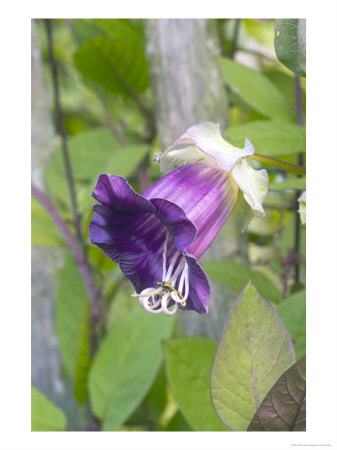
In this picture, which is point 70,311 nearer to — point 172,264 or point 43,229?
point 43,229

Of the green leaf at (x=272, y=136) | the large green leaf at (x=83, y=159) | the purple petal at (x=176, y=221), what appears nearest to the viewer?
the purple petal at (x=176, y=221)

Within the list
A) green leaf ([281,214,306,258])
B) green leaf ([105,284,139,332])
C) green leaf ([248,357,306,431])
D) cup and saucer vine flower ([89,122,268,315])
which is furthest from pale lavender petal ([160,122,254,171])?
green leaf ([105,284,139,332])

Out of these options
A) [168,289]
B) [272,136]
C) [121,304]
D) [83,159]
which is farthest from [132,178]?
[168,289]

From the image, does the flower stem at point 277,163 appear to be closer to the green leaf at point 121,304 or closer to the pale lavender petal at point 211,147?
the pale lavender petal at point 211,147

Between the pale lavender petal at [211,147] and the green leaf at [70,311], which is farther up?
the pale lavender petal at [211,147]

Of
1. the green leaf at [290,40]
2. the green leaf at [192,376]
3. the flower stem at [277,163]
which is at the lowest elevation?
the green leaf at [192,376]

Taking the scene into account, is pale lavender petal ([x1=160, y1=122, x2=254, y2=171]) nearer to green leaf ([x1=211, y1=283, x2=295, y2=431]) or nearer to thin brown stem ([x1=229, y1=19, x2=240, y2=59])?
green leaf ([x1=211, y1=283, x2=295, y2=431])
